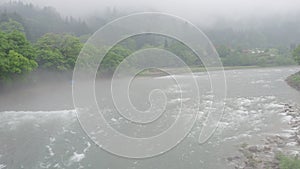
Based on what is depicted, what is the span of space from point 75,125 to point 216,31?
9456cm

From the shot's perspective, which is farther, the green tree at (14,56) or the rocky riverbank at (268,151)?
the green tree at (14,56)

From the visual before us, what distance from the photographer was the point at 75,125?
33.0 feet

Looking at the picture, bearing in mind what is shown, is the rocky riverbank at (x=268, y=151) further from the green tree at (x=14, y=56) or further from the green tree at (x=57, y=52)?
the green tree at (x=57, y=52)

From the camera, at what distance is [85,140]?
8414mm

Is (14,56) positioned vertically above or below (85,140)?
above

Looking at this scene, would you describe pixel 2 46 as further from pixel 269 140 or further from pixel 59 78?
pixel 269 140

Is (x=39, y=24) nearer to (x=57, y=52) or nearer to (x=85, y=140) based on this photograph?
(x=57, y=52)

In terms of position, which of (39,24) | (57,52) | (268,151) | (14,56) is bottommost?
(268,151)

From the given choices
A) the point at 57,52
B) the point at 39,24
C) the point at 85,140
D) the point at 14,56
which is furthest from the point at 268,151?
the point at 39,24

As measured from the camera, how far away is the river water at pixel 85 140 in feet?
22.3

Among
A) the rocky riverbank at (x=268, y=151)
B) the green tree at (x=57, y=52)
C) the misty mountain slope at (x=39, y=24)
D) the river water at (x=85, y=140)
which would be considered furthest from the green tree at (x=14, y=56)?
the misty mountain slope at (x=39, y=24)

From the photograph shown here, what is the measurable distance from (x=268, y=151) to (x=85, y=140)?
5.56 m

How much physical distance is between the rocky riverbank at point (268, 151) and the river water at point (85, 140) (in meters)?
0.25

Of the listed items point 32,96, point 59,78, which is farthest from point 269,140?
point 59,78
